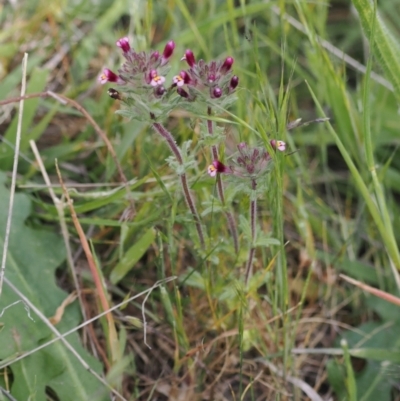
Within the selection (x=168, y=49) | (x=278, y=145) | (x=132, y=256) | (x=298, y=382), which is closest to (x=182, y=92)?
(x=168, y=49)

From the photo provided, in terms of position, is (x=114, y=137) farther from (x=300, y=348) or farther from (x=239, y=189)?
(x=300, y=348)

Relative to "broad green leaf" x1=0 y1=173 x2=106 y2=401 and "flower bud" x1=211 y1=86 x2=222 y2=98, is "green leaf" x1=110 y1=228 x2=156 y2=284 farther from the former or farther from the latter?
"flower bud" x1=211 y1=86 x2=222 y2=98

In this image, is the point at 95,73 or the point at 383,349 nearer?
the point at 383,349

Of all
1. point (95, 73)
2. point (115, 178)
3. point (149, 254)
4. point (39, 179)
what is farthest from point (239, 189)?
point (95, 73)

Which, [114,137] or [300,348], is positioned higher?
[114,137]

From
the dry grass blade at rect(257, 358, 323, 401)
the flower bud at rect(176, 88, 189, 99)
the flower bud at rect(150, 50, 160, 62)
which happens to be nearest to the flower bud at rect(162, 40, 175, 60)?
the flower bud at rect(150, 50, 160, 62)

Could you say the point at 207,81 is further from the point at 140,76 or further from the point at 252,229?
the point at 252,229
